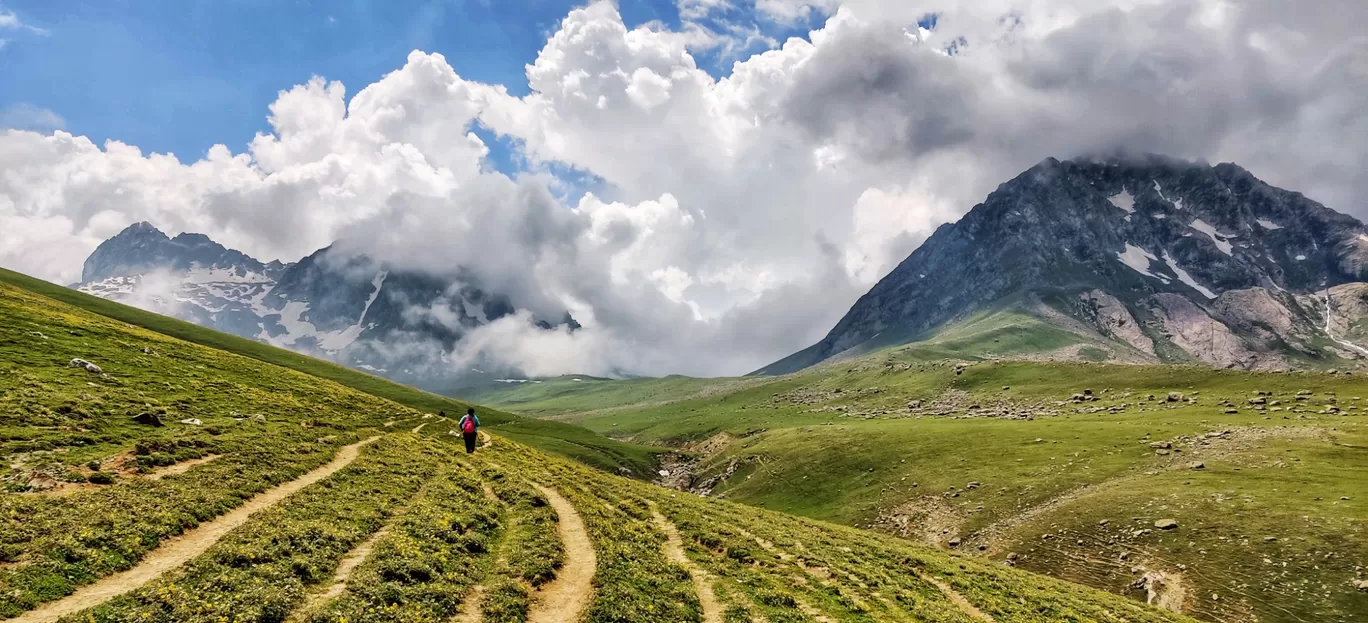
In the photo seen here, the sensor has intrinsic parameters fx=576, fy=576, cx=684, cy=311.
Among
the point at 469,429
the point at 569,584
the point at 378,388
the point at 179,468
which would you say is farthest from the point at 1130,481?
the point at 378,388

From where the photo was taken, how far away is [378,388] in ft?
460

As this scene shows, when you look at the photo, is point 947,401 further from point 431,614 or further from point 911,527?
point 431,614

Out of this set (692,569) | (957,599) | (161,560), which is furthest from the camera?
(957,599)

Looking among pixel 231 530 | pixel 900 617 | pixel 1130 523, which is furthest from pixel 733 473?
pixel 231 530

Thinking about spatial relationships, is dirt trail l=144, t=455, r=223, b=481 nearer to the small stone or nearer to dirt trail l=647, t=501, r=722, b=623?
the small stone

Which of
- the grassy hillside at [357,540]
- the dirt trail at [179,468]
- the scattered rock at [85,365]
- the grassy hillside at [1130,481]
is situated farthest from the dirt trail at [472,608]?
the scattered rock at [85,365]

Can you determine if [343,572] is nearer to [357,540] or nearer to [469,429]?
[357,540]

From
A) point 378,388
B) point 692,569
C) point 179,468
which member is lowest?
point 378,388

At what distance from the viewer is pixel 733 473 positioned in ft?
336

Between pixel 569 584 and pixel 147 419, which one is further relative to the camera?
pixel 147 419

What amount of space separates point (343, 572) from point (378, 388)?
446 ft

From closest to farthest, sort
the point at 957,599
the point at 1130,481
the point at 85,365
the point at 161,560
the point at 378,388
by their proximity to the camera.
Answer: the point at 161,560 → the point at 957,599 → the point at 85,365 → the point at 1130,481 → the point at 378,388

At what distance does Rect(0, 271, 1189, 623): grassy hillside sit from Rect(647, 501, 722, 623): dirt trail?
148 millimetres

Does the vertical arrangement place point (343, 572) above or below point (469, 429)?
below
